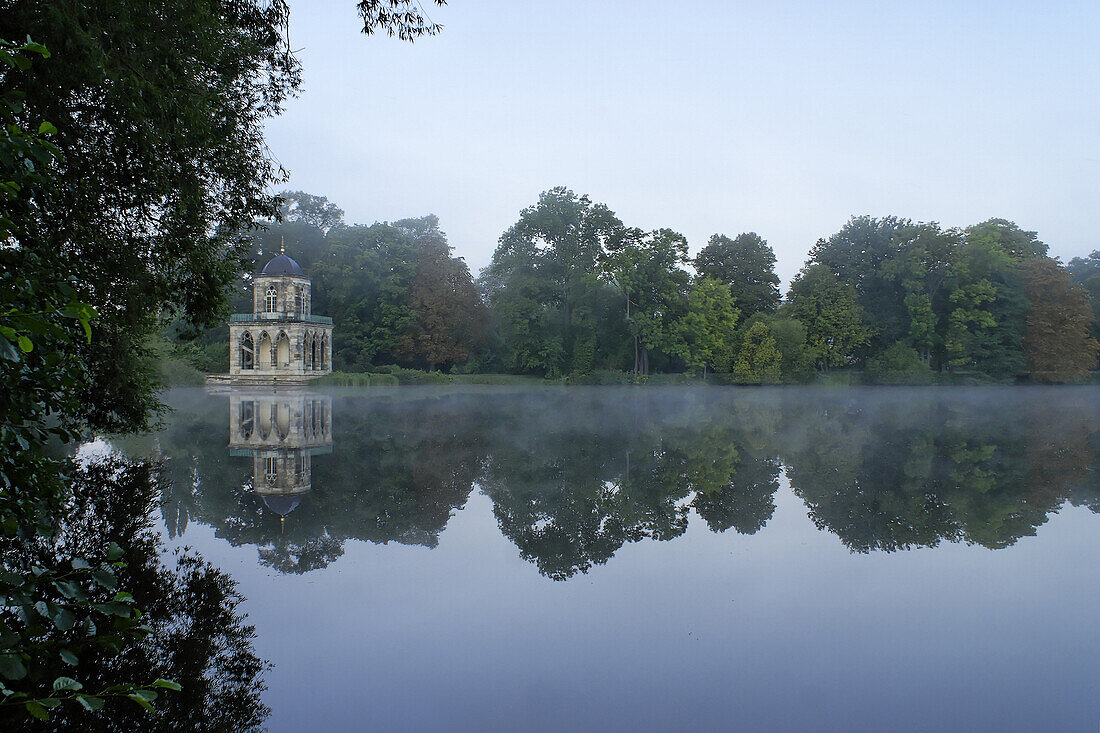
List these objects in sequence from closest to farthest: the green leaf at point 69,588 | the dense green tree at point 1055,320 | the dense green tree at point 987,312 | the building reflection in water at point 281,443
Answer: the green leaf at point 69,588, the building reflection in water at point 281,443, the dense green tree at point 1055,320, the dense green tree at point 987,312

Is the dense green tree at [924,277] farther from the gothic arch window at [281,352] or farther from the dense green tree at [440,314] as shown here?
the gothic arch window at [281,352]

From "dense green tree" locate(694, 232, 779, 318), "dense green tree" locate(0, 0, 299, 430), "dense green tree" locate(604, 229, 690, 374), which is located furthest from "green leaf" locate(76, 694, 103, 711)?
"dense green tree" locate(694, 232, 779, 318)

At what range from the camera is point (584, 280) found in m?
40.1

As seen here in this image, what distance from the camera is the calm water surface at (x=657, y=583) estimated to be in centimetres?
357

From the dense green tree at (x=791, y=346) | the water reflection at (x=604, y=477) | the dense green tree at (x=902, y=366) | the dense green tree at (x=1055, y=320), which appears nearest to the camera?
the water reflection at (x=604, y=477)

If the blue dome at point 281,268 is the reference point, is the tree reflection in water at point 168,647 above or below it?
below

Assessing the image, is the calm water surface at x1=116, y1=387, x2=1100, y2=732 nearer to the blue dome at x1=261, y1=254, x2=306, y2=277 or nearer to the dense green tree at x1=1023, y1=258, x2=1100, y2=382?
the blue dome at x1=261, y1=254, x2=306, y2=277

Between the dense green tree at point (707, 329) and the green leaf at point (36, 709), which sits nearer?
the green leaf at point (36, 709)

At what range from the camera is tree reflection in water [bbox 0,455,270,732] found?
3.20 m

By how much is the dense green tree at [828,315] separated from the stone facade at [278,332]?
100 feet

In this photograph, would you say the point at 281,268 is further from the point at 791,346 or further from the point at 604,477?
the point at 604,477

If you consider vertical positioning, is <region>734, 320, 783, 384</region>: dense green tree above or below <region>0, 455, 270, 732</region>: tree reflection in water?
above

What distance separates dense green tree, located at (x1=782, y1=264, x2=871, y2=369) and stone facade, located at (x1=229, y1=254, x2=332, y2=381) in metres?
30.6

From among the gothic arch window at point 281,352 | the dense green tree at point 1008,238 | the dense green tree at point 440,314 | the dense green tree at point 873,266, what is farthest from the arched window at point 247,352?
the dense green tree at point 1008,238
